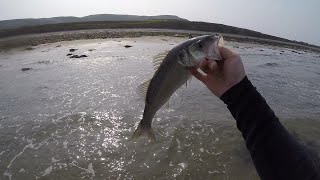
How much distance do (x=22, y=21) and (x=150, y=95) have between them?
190 meters

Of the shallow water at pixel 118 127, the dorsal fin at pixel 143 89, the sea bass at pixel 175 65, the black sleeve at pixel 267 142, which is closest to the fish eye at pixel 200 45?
the sea bass at pixel 175 65

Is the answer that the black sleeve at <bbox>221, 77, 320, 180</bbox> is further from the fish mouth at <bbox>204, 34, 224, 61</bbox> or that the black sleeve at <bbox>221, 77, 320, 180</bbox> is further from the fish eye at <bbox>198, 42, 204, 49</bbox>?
the fish eye at <bbox>198, 42, 204, 49</bbox>

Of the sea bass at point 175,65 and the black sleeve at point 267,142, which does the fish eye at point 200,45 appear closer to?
the sea bass at point 175,65

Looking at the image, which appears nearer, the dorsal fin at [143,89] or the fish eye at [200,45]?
the fish eye at [200,45]

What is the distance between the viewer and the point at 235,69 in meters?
3.51

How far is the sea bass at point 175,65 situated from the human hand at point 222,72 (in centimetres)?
7

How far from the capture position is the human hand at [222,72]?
137 inches

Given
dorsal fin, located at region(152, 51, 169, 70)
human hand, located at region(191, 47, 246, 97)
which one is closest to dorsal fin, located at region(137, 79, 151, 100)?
dorsal fin, located at region(152, 51, 169, 70)

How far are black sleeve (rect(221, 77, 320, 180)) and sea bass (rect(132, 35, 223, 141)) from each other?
50 cm

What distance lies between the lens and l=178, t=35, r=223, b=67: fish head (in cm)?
359

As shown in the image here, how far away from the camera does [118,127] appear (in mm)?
11500

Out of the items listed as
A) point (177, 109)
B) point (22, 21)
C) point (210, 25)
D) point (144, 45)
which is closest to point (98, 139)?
point (177, 109)

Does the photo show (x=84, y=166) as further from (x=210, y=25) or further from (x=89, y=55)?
(x=210, y=25)

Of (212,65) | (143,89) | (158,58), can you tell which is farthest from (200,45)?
(143,89)
